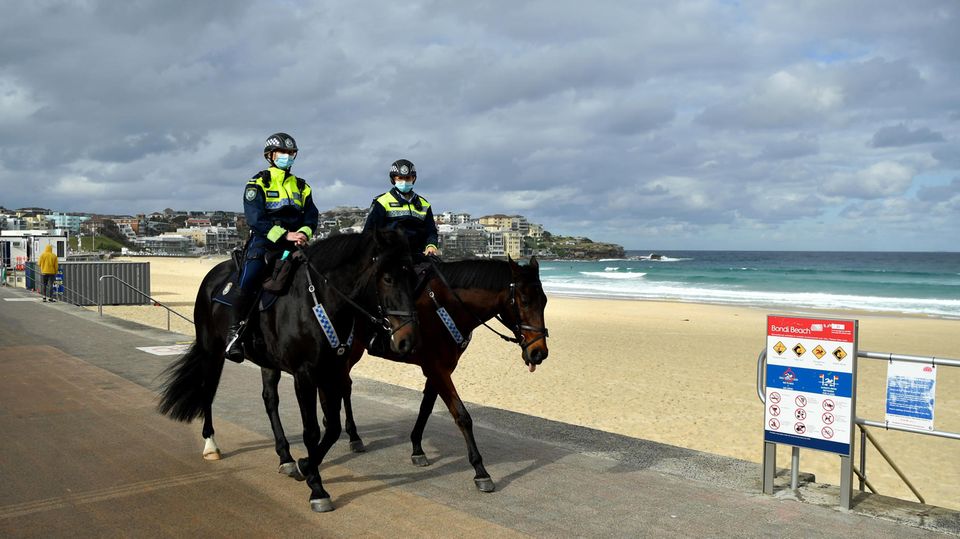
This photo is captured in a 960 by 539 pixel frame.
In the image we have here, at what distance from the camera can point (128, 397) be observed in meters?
8.66

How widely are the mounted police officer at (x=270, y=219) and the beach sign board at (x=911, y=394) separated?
4.70m

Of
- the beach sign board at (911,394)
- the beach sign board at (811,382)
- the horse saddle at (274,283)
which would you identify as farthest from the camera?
the horse saddle at (274,283)

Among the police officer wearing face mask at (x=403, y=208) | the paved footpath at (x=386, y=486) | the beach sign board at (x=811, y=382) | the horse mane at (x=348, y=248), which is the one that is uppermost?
the police officer wearing face mask at (x=403, y=208)

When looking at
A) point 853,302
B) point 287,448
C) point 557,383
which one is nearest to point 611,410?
point 557,383

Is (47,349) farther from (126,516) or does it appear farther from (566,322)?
(566,322)

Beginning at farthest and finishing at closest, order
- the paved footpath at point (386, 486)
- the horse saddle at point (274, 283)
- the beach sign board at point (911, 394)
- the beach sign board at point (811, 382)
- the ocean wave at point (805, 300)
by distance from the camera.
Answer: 1. the ocean wave at point (805, 300)
2. the horse saddle at point (274, 283)
3. the beach sign board at point (811, 382)
4. the beach sign board at point (911, 394)
5. the paved footpath at point (386, 486)

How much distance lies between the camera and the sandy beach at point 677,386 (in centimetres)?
896

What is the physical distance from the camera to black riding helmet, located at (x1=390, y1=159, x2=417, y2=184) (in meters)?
6.72

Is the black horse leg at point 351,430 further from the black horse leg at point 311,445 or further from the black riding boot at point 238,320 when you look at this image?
the black horse leg at point 311,445

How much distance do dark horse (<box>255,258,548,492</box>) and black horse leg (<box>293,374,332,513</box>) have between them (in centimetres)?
85

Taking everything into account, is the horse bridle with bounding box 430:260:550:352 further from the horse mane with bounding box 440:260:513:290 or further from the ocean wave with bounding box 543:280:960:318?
the ocean wave with bounding box 543:280:960:318

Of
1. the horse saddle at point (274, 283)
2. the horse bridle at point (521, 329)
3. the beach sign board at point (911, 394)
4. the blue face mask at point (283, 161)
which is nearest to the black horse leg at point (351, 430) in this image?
the horse saddle at point (274, 283)

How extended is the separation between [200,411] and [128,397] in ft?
9.00

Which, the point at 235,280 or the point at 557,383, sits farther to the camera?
the point at 557,383
